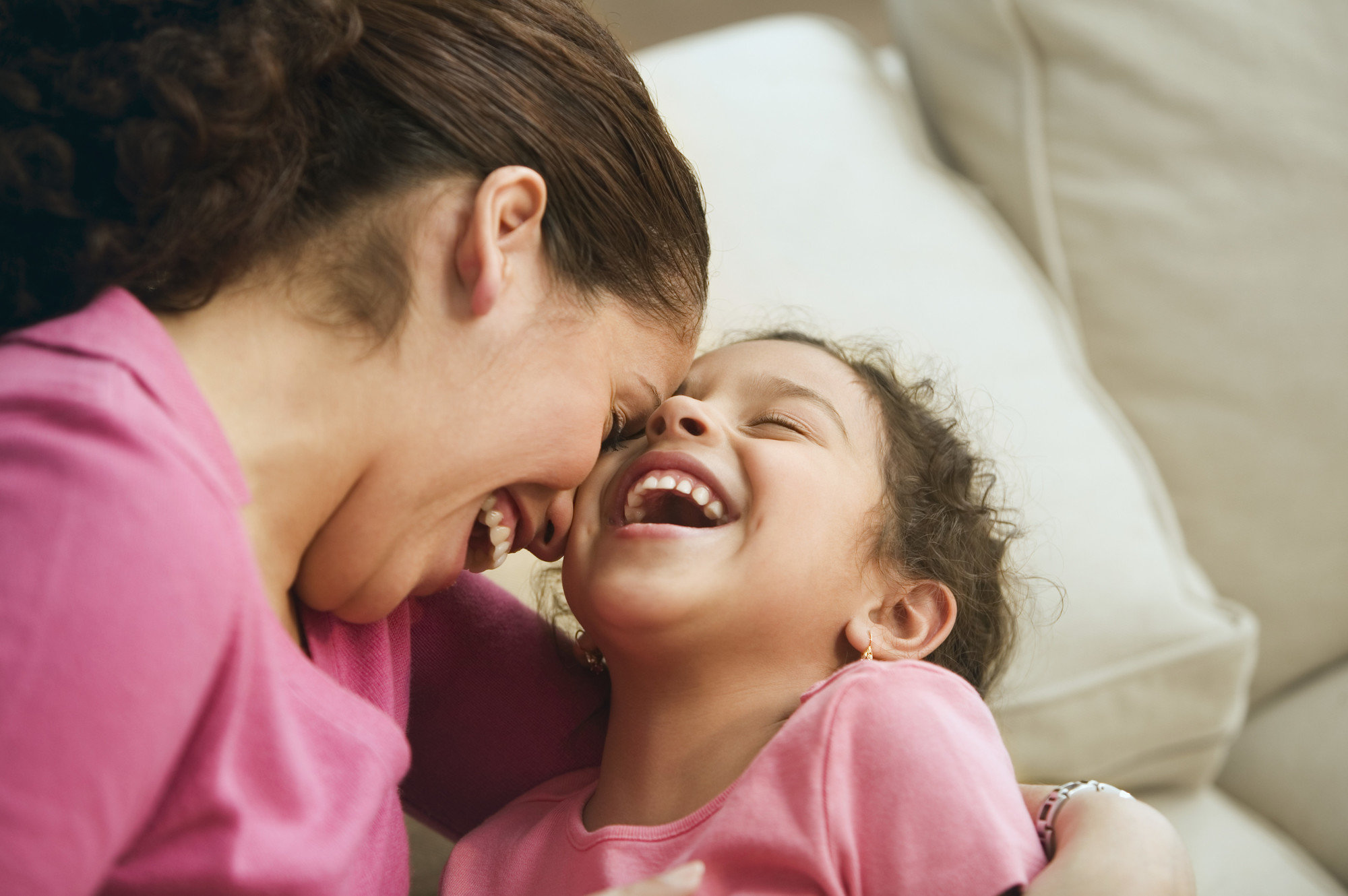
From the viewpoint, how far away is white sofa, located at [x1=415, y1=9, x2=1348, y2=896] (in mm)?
1170

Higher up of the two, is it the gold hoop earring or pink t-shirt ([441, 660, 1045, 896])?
pink t-shirt ([441, 660, 1045, 896])

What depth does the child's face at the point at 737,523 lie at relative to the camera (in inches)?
34.8

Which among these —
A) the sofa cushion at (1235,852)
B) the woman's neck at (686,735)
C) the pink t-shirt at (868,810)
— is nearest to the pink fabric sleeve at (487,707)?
the woman's neck at (686,735)

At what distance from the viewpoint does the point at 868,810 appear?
0.74 meters

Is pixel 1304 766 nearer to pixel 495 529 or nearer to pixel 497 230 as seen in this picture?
pixel 495 529

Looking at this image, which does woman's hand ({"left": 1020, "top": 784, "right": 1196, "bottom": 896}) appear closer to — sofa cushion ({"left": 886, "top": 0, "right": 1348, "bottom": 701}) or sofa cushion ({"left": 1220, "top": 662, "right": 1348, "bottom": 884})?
sofa cushion ({"left": 1220, "top": 662, "right": 1348, "bottom": 884})

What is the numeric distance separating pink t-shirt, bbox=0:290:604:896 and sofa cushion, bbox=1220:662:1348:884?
1.07m

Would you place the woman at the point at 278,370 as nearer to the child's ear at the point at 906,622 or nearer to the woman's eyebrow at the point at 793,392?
the woman's eyebrow at the point at 793,392

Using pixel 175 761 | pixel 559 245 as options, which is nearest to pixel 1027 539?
pixel 559 245

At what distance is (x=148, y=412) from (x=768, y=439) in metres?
0.51

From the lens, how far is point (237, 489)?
2.19 ft

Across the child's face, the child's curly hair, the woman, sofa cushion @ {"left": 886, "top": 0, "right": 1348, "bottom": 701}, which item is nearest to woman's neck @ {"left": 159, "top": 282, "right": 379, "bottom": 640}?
the woman

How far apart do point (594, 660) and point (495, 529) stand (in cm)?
26

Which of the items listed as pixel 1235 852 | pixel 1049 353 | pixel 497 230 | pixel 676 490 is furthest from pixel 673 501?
pixel 1235 852
